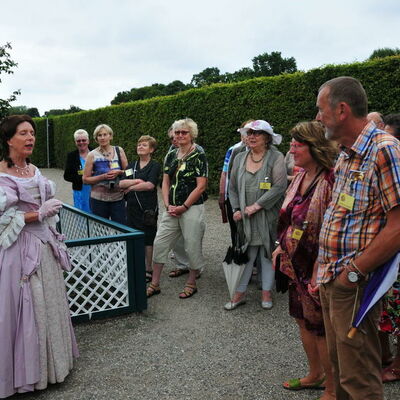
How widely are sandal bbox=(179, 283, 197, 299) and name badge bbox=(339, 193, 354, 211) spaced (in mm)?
3171

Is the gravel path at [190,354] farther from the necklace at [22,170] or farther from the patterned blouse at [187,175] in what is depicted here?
the necklace at [22,170]

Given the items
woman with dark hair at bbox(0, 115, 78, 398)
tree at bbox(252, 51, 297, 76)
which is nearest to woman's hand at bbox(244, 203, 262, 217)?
woman with dark hair at bbox(0, 115, 78, 398)

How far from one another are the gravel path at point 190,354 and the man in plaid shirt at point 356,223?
3.61ft

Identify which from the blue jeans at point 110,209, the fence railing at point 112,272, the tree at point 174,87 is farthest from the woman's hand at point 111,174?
the tree at point 174,87

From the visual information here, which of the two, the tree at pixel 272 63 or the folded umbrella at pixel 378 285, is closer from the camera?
the folded umbrella at pixel 378 285

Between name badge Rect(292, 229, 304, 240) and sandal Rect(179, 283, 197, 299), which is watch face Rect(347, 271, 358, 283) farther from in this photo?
sandal Rect(179, 283, 197, 299)

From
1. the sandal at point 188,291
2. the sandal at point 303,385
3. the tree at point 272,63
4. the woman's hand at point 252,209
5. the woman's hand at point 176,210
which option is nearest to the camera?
the sandal at point 303,385

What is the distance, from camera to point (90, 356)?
363cm

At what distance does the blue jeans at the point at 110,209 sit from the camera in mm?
5805

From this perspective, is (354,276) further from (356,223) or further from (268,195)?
(268,195)

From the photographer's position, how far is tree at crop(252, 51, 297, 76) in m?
62.5

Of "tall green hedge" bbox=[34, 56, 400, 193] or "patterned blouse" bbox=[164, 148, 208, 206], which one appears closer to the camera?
"patterned blouse" bbox=[164, 148, 208, 206]

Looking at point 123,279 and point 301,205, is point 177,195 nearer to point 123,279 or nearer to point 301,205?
point 123,279

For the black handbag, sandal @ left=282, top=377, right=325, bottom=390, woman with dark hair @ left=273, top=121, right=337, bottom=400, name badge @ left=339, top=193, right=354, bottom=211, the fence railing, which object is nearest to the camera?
name badge @ left=339, top=193, right=354, bottom=211
